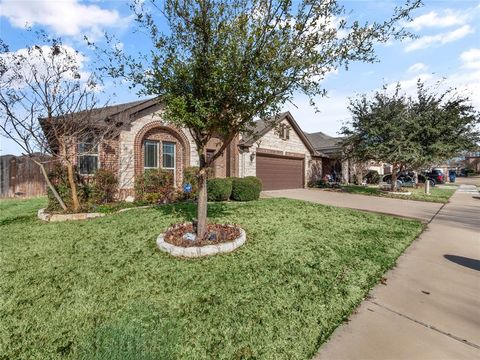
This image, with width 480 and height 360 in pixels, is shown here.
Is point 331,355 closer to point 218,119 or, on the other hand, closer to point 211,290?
point 211,290

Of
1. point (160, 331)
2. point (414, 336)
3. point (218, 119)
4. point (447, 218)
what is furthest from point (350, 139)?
point (160, 331)

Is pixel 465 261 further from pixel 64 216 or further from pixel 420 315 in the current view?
pixel 64 216

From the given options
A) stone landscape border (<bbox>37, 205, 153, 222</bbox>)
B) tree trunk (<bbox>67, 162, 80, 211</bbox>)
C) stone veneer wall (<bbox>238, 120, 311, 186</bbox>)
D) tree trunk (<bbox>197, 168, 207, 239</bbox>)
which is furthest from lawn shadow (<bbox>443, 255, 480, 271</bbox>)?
tree trunk (<bbox>67, 162, 80, 211</bbox>)

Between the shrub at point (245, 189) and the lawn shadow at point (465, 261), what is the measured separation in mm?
7329

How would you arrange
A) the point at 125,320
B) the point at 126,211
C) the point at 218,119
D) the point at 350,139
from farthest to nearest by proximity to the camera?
the point at 350,139 < the point at 126,211 < the point at 218,119 < the point at 125,320

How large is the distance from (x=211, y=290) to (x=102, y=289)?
5.25 feet

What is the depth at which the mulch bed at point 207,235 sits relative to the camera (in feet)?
16.5

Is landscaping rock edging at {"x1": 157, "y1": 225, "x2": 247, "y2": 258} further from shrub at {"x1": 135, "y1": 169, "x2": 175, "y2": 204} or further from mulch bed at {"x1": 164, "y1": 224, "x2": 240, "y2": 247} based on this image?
shrub at {"x1": 135, "y1": 169, "x2": 175, "y2": 204}

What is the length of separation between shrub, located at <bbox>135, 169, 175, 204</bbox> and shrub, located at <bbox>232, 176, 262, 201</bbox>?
9.08ft

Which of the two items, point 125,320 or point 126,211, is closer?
point 125,320

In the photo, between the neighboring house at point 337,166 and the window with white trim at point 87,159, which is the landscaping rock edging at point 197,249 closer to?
the window with white trim at point 87,159

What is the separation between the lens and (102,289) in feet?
12.0

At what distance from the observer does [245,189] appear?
36.8 ft

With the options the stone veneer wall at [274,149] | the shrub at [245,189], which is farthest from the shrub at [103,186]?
the stone veneer wall at [274,149]
